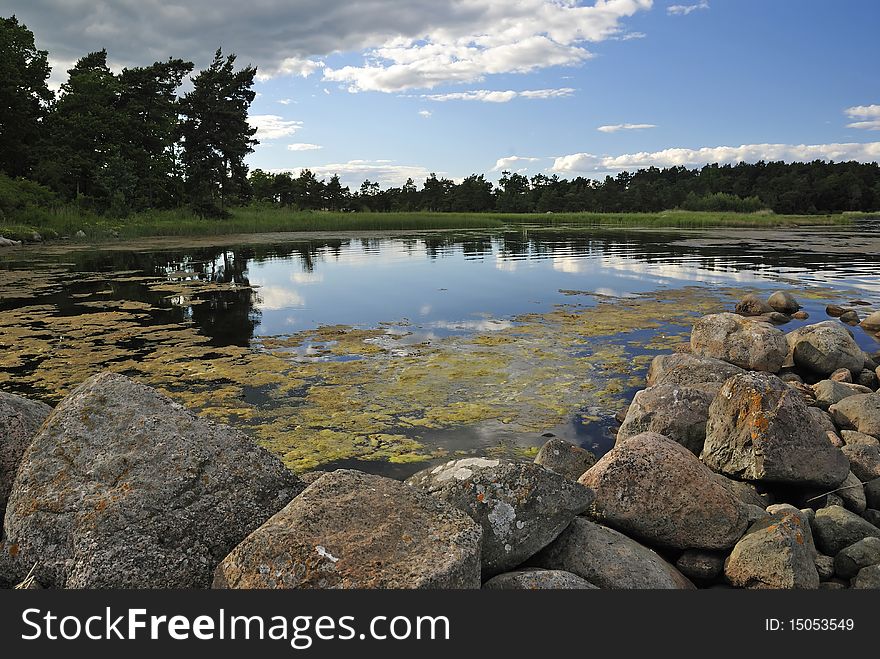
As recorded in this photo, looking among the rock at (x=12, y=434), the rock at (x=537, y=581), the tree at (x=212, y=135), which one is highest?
the tree at (x=212, y=135)

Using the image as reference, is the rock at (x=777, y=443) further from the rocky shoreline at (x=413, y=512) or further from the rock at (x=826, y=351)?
the rock at (x=826, y=351)

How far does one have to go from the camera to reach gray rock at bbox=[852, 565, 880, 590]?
452 cm

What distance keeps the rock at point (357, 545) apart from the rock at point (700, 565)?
2.17 metres

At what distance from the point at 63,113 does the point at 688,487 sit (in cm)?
7113

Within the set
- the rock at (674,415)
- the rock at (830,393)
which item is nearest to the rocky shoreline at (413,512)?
the rock at (674,415)

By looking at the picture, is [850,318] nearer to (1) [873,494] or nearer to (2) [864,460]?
(2) [864,460]

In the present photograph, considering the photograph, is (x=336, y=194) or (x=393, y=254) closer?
(x=393, y=254)

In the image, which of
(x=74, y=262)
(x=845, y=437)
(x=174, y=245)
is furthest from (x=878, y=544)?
(x=174, y=245)

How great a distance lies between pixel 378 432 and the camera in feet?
26.9

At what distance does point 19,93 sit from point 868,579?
238 feet

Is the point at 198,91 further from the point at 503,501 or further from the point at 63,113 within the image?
the point at 503,501

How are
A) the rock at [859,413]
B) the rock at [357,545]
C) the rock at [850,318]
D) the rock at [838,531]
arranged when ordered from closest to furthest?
the rock at [357,545]
the rock at [838,531]
the rock at [859,413]
the rock at [850,318]

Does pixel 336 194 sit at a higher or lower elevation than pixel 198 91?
lower

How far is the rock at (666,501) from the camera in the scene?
4820 millimetres
